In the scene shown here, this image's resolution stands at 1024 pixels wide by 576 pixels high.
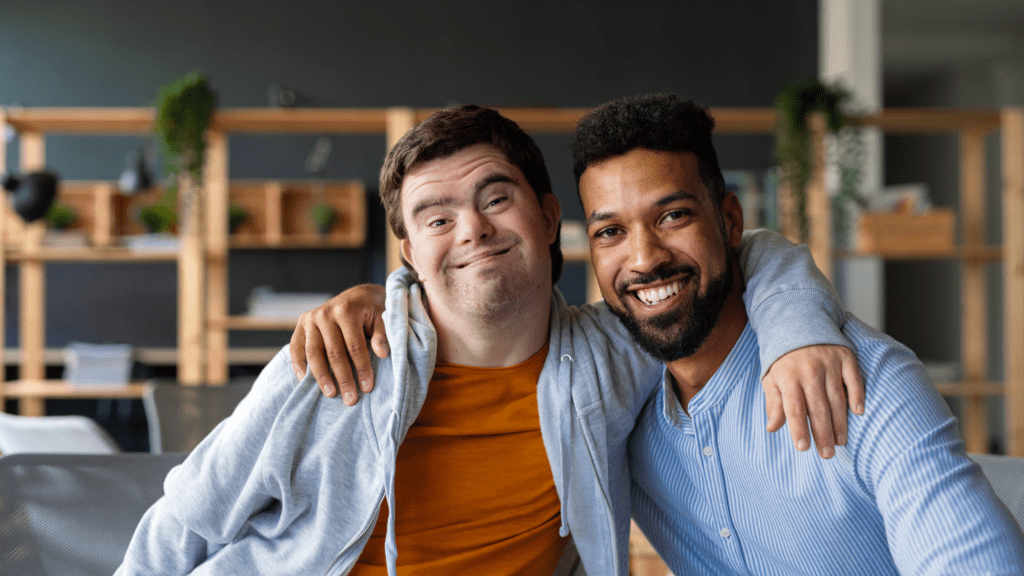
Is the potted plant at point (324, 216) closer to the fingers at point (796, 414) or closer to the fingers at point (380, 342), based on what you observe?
the fingers at point (380, 342)

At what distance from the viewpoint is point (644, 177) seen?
1184 millimetres

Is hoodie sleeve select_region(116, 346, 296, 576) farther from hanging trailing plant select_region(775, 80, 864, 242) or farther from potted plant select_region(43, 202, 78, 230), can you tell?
potted plant select_region(43, 202, 78, 230)

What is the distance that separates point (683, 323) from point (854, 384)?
11.8 inches

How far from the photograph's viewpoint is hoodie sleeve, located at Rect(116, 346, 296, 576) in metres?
1.14

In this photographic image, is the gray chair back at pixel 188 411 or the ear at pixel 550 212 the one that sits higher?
the ear at pixel 550 212

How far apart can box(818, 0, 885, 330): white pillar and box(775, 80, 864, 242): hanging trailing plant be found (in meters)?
1.74

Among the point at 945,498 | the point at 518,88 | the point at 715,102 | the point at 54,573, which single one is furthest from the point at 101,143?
the point at 945,498

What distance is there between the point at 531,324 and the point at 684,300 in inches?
11.5

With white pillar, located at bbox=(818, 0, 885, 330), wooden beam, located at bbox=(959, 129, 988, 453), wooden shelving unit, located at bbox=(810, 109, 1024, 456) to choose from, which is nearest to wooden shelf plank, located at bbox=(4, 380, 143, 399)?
wooden shelving unit, located at bbox=(810, 109, 1024, 456)

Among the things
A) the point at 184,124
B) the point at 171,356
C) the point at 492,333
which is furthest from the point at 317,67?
the point at 492,333

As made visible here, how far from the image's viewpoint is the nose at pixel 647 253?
117 centimetres

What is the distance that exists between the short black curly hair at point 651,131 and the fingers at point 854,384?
0.39 metres

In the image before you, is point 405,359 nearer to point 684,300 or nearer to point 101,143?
point 684,300

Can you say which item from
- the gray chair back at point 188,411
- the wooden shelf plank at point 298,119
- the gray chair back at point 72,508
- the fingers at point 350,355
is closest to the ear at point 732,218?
the fingers at point 350,355
